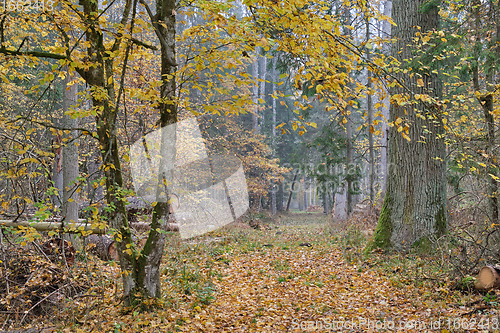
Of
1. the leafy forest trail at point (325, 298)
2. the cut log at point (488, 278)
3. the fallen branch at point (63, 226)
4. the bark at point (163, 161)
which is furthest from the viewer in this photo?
the bark at point (163, 161)

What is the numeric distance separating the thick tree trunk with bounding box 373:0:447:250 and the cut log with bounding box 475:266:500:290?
242cm

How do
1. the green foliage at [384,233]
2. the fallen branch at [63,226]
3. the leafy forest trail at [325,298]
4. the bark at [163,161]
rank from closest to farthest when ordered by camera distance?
the fallen branch at [63,226], the leafy forest trail at [325,298], the bark at [163,161], the green foliage at [384,233]

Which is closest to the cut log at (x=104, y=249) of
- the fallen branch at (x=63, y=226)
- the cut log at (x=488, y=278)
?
the fallen branch at (x=63, y=226)

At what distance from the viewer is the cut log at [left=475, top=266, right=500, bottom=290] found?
195 inches

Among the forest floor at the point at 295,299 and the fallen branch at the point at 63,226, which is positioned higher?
the fallen branch at the point at 63,226

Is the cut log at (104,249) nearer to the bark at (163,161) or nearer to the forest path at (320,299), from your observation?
the forest path at (320,299)

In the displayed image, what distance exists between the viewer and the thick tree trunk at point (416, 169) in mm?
7629

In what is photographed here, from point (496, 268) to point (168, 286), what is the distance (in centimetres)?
557

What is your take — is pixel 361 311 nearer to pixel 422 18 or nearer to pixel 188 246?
pixel 188 246

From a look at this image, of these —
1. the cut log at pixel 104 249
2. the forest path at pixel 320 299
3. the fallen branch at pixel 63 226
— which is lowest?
the forest path at pixel 320 299

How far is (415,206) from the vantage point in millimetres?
7730

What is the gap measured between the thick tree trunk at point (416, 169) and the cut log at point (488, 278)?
2.42m

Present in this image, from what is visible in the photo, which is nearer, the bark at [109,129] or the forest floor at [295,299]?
the forest floor at [295,299]

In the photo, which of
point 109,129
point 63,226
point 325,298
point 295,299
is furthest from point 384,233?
point 63,226
